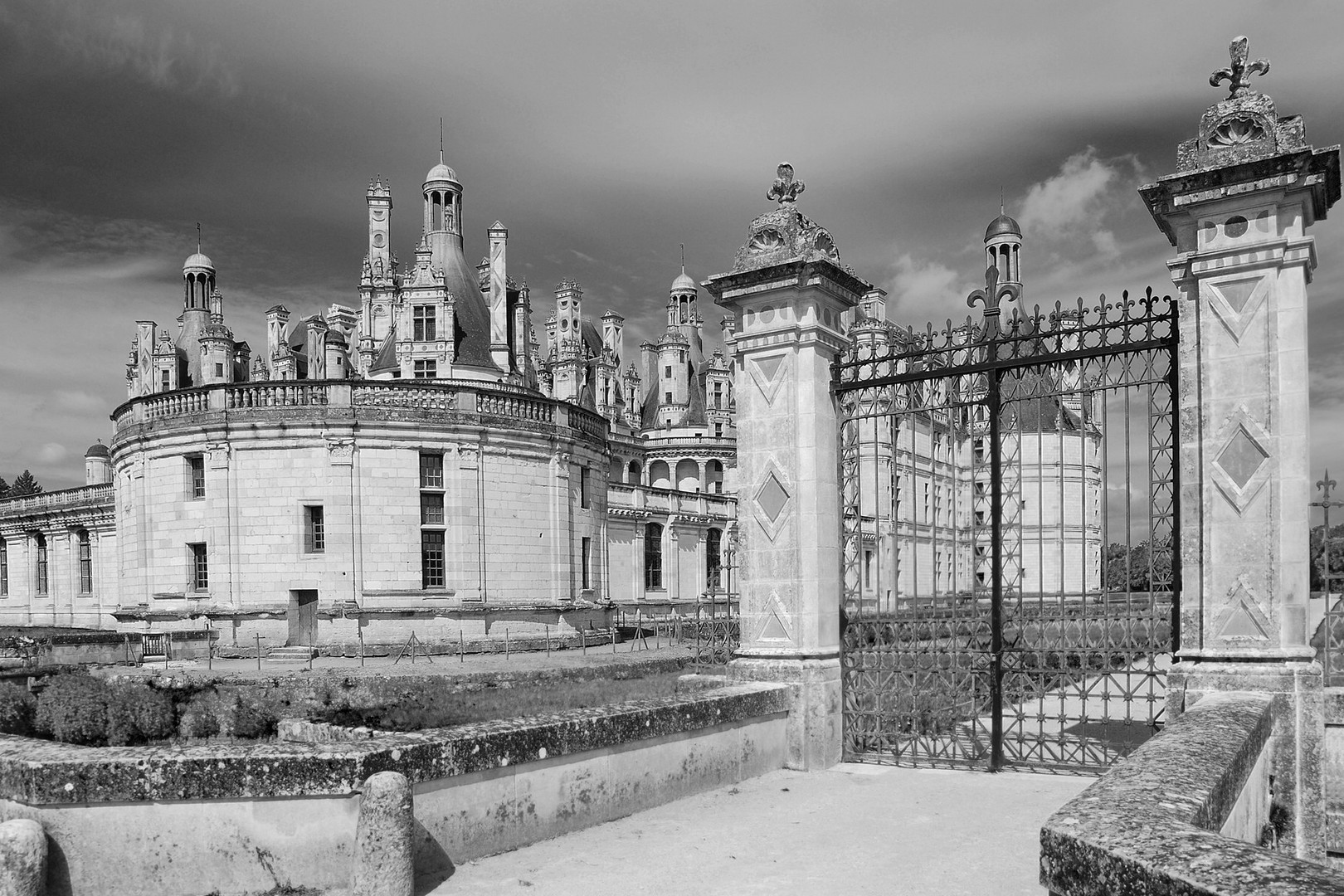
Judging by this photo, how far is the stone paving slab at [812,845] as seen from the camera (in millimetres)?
5504

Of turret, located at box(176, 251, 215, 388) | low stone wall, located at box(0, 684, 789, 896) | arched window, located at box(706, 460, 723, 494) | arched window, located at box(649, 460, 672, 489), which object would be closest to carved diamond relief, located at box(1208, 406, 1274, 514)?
low stone wall, located at box(0, 684, 789, 896)

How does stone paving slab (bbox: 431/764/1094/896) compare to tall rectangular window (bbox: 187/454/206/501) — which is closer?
stone paving slab (bbox: 431/764/1094/896)

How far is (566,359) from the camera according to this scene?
58688 mm

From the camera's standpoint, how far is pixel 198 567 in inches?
1097

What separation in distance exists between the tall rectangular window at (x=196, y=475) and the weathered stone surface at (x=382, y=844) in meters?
25.6

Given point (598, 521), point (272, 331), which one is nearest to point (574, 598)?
point (598, 521)

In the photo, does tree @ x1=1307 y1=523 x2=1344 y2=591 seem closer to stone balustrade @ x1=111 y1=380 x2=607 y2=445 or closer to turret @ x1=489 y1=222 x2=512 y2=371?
stone balustrade @ x1=111 y1=380 x2=607 y2=445

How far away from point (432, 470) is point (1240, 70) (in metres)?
24.1

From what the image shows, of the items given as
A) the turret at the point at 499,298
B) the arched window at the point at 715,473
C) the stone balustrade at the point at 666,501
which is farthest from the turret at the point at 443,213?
the arched window at the point at 715,473

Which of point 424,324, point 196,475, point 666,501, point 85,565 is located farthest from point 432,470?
point 85,565

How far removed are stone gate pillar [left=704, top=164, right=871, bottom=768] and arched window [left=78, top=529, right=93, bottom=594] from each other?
4374 cm

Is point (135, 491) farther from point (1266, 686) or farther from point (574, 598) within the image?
point (1266, 686)

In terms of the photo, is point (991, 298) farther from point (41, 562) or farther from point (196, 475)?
point (41, 562)

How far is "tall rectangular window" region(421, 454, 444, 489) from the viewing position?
1114 inches
